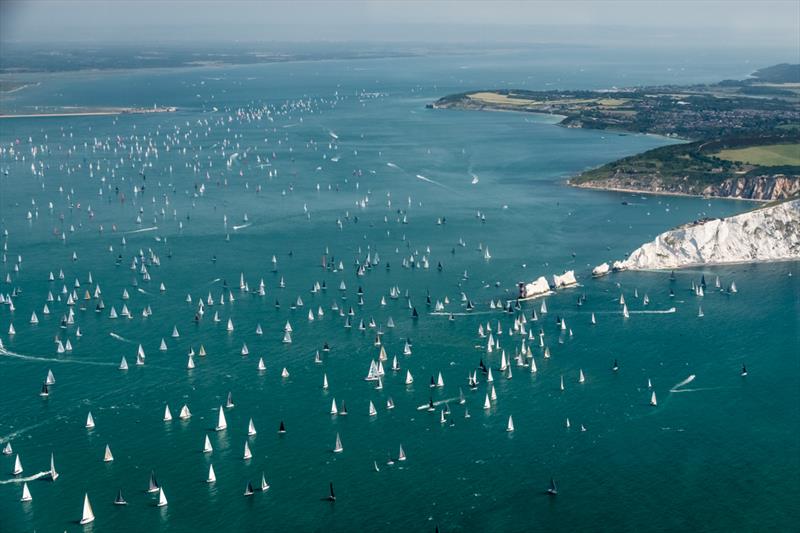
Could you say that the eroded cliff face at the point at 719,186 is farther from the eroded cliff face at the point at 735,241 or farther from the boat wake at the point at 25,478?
the boat wake at the point at 25,478

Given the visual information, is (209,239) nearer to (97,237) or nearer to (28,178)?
(97,237)

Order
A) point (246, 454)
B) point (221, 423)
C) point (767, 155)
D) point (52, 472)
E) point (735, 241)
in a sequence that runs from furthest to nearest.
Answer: point (767, 155) < point (735, 241) < point (221, 423) < point (246, 454) < point (52, 472)

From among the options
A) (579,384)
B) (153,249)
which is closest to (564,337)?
(579,384)

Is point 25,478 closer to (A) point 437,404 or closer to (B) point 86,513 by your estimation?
(B) point 86,513

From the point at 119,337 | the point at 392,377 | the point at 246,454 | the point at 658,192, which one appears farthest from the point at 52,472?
the point at 658,192

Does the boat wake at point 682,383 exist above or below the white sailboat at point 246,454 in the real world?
below

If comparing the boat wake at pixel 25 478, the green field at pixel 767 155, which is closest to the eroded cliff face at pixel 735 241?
the green field at pixel 767 155
